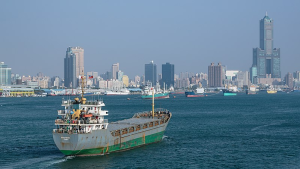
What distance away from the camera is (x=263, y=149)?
52438mm

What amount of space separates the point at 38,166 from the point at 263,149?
24.5 meters

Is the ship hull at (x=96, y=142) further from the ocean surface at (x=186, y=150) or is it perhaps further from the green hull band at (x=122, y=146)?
the ocean surface at (x=186, y=150)

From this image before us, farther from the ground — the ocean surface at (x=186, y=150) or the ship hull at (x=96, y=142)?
the ship hull at (x=96, y=142)

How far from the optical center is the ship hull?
43938mm

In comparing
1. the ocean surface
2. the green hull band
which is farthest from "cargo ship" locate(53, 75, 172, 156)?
the ocean surface

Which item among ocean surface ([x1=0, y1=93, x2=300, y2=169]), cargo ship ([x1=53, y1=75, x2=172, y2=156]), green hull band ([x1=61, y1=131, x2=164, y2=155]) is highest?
cargo ship ([x1=53, y1=75, x2=172, y2=156])

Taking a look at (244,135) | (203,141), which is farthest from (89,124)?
(244,135)

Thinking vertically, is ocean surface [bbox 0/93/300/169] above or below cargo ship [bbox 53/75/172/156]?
below

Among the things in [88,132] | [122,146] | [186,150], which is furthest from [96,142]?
[186,150]

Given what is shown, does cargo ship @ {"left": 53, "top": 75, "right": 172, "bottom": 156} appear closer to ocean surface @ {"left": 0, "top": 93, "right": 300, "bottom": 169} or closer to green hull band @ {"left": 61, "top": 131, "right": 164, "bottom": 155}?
green hull band @ {"left": 61, "top": 131, "right": 164, "bottom": 155}

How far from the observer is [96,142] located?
150 feet

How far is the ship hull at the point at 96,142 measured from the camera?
4394cm

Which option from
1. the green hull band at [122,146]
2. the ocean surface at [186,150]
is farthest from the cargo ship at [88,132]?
Result: the ocean surface at [186,150]

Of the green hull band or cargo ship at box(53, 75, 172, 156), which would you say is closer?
cargo ship at box(53, 75, 172, 156)
